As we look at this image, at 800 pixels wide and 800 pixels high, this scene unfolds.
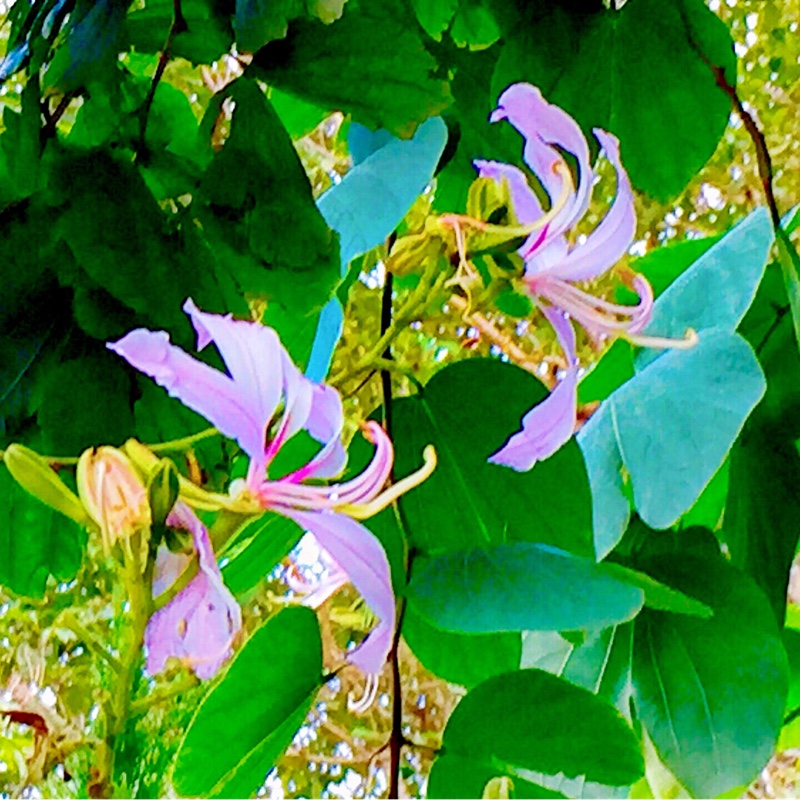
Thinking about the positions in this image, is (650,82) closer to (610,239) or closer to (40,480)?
(610,239)

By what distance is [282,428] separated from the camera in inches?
7.7

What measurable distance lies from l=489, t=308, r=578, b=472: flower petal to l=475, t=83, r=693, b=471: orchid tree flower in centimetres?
1

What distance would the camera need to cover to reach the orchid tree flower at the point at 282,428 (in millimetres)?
175

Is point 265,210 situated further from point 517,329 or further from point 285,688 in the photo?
point 517,329

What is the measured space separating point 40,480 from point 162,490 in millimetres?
23

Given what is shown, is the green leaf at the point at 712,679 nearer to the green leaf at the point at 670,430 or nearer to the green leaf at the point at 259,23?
the green leaf at the point at 670,430

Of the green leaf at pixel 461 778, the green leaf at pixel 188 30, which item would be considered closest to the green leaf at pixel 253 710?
the green leaf at pixel 461 778

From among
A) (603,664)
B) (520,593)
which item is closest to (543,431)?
(520,593)

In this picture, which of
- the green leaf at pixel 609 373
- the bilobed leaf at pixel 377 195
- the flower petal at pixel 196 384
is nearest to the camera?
the flower petal at pixel 196 384

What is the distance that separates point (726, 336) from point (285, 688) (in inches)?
5.8

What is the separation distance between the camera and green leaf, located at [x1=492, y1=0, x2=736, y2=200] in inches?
12.2

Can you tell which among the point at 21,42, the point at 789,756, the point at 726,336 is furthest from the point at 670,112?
the point at 789,756

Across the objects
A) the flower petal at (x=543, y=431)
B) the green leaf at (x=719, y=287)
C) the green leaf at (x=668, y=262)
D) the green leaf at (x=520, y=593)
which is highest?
the flower petal at (x=543, y=431)

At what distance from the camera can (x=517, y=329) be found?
36.3 inches
